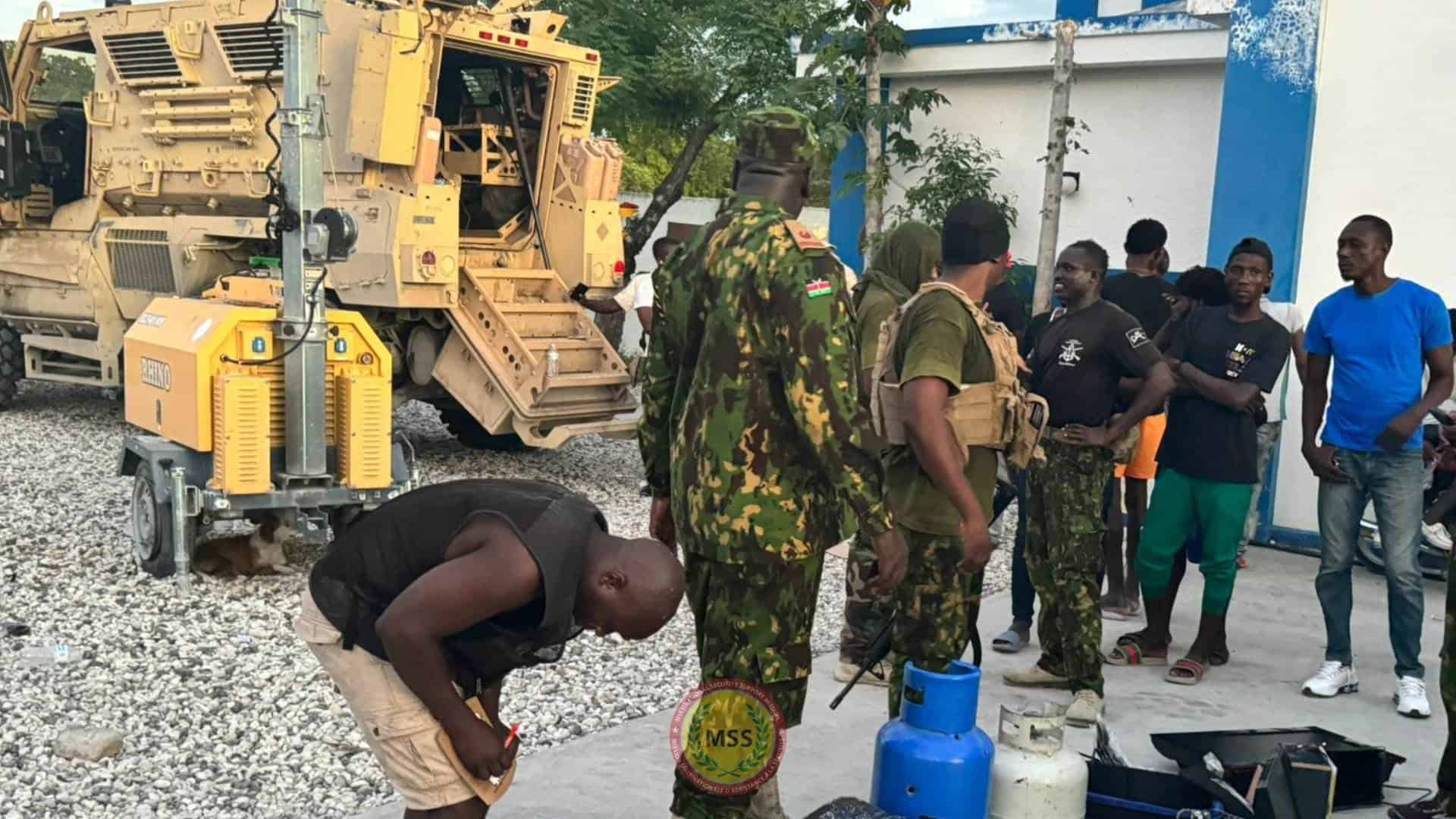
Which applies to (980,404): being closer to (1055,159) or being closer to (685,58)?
(1055,159)

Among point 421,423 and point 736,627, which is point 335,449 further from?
point 421,423

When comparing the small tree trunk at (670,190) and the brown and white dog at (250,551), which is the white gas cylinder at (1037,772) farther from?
the small tree trunk at (670,190)

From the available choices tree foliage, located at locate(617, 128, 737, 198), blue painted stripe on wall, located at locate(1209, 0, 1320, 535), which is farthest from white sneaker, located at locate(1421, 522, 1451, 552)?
tree foliage, located at locate(617, 128, 737, 198)

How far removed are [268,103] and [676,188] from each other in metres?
7.92

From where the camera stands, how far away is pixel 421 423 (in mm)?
11227

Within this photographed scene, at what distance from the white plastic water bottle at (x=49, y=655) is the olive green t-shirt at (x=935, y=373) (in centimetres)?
304

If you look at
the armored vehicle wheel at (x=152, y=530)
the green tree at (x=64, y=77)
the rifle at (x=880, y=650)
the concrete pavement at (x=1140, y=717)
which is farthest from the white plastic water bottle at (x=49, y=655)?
the green tree at (x=64, y=77)

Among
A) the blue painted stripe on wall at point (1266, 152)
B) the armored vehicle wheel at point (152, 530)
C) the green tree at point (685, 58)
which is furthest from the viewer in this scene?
the green tree at point (685, 58)

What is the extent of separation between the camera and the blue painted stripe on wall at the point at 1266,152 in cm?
742

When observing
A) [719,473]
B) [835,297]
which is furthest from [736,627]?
[835,297]

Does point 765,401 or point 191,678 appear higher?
point 765,401

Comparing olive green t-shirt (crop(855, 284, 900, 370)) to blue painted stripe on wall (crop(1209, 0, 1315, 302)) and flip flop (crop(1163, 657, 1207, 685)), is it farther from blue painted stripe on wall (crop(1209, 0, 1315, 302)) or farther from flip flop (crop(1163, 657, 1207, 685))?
blue painted stripe on wall (crop(1209, 0, 1315, 302))

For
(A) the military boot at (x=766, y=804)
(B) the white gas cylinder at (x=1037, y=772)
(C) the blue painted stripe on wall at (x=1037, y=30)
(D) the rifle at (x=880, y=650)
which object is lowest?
(A) the military boot at (x=766, y=804)

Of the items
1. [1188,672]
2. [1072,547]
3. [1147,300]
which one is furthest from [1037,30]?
[1072,547]
